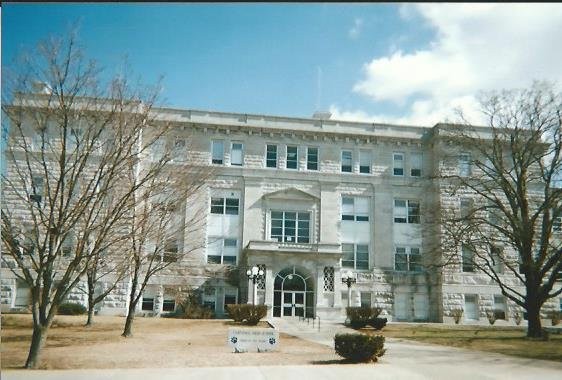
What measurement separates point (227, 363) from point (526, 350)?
1162cm

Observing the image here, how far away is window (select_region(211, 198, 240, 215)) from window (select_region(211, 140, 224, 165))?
298 cm

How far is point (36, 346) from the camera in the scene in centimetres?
1281

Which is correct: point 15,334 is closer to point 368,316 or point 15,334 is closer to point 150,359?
point 150,359

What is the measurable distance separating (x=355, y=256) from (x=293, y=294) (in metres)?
6.25

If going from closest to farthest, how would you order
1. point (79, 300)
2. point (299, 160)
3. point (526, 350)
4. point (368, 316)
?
point (526, 350) < point (368, 316) < point (79, 300) < point (299, 160)

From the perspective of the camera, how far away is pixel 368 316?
28.5 metres

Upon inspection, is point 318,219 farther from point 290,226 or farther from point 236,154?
point 236,154

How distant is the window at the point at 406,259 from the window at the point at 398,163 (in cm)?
623

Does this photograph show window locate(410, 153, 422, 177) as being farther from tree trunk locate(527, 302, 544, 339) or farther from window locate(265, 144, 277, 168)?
tree trunk locate(527, 302, 544, 339)

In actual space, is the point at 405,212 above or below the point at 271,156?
below

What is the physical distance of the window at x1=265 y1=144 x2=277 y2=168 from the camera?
38.8 m

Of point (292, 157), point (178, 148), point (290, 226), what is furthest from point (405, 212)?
point (178, 148)

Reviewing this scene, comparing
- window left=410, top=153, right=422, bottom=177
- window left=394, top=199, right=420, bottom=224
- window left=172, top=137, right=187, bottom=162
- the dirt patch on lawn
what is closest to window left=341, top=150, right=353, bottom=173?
window left=394, top=199, right=420, bottom=224

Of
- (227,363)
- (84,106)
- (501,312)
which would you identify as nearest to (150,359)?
(227,363)
